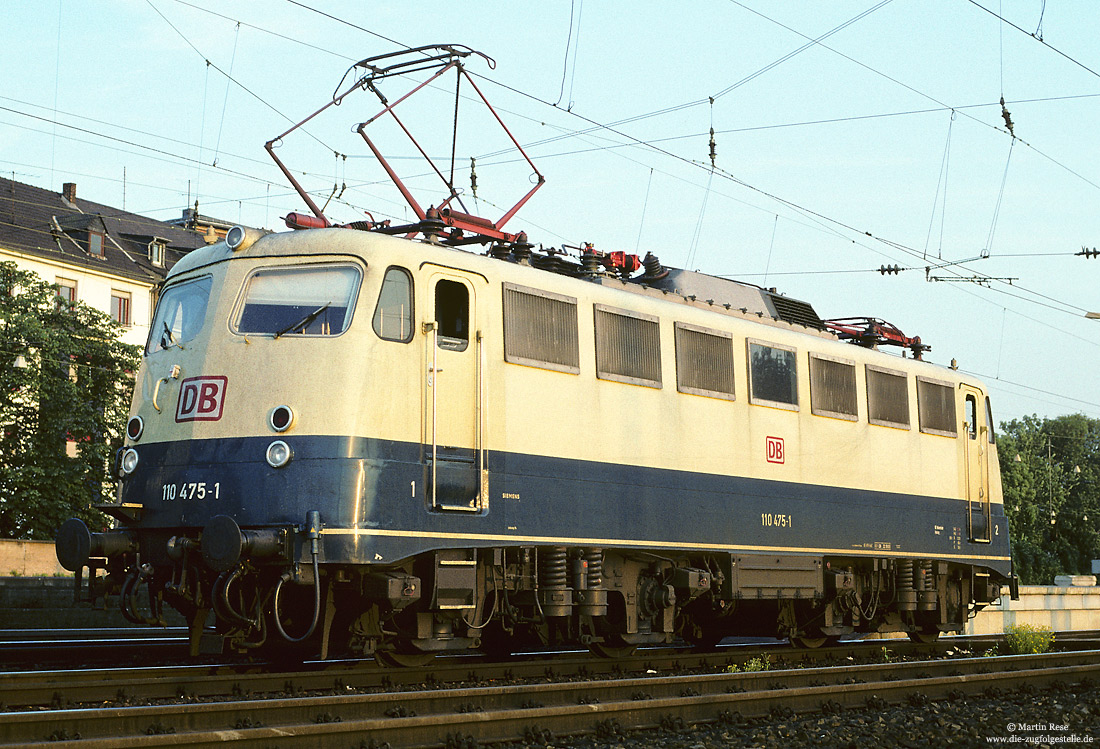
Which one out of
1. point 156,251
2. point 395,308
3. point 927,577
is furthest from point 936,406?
point 156,251

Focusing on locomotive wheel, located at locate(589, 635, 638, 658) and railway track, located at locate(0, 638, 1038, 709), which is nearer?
railway track, located at locate(0, 638, 1038, 709)

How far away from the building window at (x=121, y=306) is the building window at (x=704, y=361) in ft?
172

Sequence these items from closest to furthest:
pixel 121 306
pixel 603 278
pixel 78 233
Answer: pixel 603 278 < pixel 78 233 < pixel 121 306

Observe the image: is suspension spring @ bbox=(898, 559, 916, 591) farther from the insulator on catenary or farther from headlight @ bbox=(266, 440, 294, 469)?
headlight @ bbox=(266, 440, 294, 469)

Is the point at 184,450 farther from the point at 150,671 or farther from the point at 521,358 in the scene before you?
the point at 521,358

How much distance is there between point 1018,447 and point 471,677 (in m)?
88.4

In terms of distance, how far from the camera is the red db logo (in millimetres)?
15648

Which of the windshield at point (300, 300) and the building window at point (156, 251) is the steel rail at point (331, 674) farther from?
the building window at point (156, 251)

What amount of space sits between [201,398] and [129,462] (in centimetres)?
116

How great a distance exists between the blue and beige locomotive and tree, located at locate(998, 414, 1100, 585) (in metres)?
67.4

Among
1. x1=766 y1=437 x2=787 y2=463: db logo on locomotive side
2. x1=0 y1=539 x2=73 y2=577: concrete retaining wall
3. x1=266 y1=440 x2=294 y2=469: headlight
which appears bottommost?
x1=0 y1=539 x2=73 y2=577: concrete retaining wall

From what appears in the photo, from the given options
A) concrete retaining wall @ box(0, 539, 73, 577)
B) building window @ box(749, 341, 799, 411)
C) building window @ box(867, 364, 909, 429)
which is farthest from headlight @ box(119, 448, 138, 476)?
concrete retaining wall @ box(0, 539, 73, 577)

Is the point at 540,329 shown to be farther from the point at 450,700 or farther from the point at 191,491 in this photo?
the point at 450,700

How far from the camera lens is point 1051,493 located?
91.9 metres
